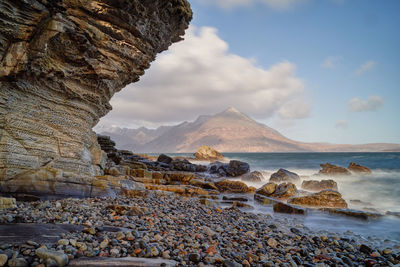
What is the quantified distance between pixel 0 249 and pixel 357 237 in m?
8.73

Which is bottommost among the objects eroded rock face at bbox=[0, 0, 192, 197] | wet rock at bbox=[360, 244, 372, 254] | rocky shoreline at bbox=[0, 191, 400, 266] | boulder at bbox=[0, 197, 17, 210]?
wet rock at bbox=[360, 244, 372, 254]

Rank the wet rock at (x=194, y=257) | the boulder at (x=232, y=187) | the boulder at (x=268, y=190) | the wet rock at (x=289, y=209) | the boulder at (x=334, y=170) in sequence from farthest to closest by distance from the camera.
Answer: the boulder at (x=334, y=170) → the boulder at (x=232, y=187) → the boulder at (x=268, y=190) → the wet rock at (x=289, y=209) → the wet rock at (x=194, y=257)

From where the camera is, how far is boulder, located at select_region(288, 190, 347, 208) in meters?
12.1

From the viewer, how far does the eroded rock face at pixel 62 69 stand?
266 inches

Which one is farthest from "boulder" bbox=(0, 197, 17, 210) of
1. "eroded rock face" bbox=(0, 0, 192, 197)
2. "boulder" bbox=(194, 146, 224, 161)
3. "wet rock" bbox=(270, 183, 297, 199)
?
"boulder" bbox=(194, 146, 224, 161)

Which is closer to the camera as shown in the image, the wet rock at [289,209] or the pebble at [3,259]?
the pebble at [3,259]

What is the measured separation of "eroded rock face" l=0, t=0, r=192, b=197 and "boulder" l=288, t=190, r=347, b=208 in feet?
35.3

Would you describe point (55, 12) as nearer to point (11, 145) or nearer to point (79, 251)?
point (11, 145)

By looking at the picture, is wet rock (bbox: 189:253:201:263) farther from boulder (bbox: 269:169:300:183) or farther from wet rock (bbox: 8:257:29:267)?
boulder (bbox: 269:169:300:183)

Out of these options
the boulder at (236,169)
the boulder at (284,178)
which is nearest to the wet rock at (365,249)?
the boulder at (284,178)

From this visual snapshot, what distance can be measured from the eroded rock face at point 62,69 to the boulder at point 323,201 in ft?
35.3

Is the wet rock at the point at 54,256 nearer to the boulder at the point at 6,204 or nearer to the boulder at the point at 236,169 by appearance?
the boulder at the point at 6,204

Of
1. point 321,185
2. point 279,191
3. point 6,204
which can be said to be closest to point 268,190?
point 279,191

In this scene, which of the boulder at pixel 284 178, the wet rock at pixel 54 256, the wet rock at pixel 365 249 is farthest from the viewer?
the boulder at pixel 284 178
